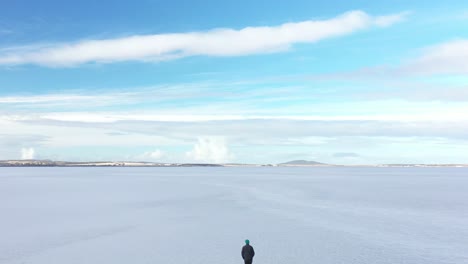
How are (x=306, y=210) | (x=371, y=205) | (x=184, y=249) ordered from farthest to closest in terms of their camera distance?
(x=371, y=205), (x=306, y=210), (x=184, y=249)

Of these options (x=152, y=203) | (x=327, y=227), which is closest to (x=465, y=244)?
(x=327, y=227)

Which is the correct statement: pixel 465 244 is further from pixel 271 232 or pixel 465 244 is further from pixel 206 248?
pixel 206 248

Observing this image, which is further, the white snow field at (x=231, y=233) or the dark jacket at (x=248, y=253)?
the white snow field at (x=231, y=233)

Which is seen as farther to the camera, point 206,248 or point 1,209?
point 1,209

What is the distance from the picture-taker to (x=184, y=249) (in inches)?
1346

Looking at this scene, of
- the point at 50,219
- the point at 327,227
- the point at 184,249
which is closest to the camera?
the point at 184,249

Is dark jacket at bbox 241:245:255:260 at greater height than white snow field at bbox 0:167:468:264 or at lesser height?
greater

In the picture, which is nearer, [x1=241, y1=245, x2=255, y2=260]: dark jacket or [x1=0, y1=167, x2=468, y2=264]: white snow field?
[x1=241, y1=245, x2=255, y2=260]: dark jacket

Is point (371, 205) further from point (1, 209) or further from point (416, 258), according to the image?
point (1, 209)

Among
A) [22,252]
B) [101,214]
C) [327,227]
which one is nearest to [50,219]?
[101,214]

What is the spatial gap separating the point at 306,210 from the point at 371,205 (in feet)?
42.8

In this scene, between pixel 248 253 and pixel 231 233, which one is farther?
pixel 231 233

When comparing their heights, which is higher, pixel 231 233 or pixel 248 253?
pixel 248 253

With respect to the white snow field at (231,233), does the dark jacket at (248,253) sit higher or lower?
higher
